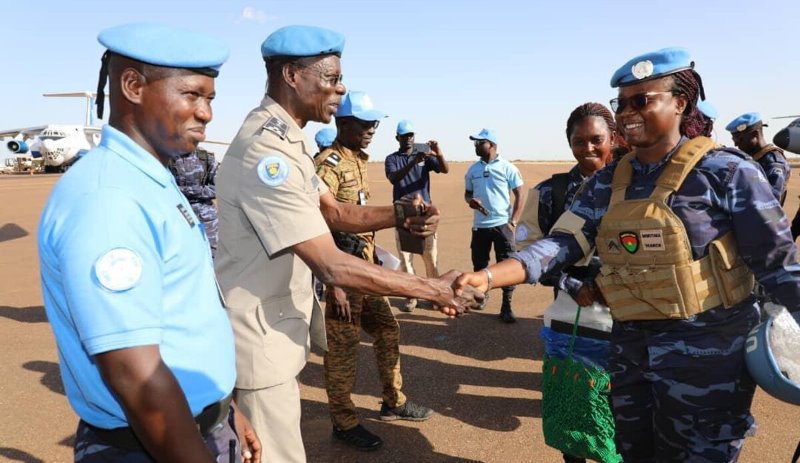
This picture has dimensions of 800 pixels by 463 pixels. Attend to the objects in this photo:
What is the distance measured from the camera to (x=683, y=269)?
7.77ft

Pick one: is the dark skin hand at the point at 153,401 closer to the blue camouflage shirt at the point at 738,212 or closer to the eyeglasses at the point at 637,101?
the blue camouflage shirt at the point at 738,212

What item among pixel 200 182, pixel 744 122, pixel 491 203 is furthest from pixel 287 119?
pixel 744 122

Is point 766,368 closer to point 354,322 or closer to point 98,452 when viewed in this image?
point 98,452

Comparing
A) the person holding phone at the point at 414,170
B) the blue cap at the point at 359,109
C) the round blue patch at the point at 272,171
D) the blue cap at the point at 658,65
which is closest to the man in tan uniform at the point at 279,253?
the round blue patch at the point at 272,171

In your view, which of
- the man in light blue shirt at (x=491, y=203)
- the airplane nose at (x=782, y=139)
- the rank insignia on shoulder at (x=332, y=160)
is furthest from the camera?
the airplane nose at (x=782, y=139)

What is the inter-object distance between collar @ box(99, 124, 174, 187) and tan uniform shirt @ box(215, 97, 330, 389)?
2.48 ft

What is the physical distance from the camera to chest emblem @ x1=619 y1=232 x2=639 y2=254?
251 centimetres

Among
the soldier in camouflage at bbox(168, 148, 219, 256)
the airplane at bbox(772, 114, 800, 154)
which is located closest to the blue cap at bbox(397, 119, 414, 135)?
the soldier in camouflage at bbox(168, 148, 219, 256)

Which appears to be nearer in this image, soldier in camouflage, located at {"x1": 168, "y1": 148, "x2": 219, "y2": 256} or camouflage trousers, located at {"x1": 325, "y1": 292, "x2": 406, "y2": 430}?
camouflage trousers, located at {"x1": 325, "y1": 292, "x2": 406, "y2": 430}

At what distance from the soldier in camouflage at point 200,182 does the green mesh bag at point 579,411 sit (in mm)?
3565

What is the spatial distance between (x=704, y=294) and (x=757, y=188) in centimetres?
48

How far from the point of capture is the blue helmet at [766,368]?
214 cm

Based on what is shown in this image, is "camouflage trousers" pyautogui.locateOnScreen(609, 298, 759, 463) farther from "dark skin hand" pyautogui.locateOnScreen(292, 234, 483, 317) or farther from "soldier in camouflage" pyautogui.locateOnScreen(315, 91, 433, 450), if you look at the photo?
"soldier in camouflage" pyautogui.locateOnScreen(315, 91, 433, 450)

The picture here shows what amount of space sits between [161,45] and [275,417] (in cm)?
165
